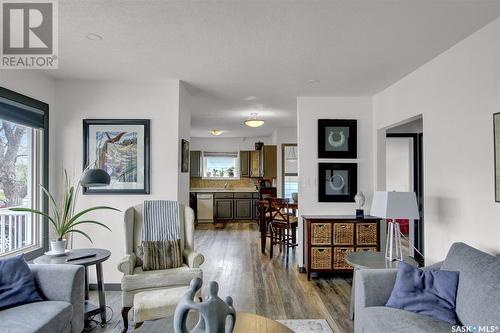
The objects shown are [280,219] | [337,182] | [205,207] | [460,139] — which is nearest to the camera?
[460,139]

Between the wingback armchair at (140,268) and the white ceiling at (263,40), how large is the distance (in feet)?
5.22

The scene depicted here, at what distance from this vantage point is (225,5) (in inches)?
84.4

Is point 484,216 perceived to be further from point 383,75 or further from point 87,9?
point 87,9

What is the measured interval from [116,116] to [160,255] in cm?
183

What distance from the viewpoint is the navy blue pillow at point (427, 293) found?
6.92 feet

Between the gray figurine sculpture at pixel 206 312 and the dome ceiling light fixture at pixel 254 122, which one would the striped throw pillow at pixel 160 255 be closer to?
the gray figurine sculpture at pixel 206 312

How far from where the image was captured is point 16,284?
231 centimetres

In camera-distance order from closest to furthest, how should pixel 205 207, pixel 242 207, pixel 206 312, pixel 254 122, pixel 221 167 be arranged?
1. pixel 206 312
2. pixel 254 122
3. pixel 205 207
4. pixel 242 207
5. pixel 221 167

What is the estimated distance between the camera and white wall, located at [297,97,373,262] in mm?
4680

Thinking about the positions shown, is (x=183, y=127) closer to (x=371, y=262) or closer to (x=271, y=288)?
(x=271, y=288)

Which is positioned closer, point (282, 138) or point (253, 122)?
point (253, 122)

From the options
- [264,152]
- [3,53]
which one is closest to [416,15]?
[3,53]

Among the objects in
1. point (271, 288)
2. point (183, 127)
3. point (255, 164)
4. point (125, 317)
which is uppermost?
point (183, 127)

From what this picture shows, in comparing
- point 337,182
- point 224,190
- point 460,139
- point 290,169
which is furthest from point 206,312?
point 224,190
